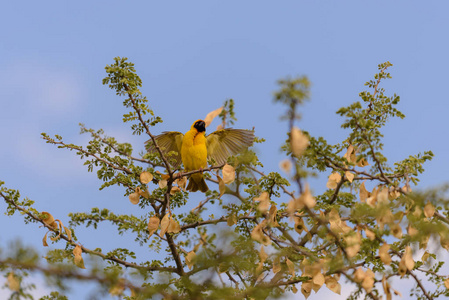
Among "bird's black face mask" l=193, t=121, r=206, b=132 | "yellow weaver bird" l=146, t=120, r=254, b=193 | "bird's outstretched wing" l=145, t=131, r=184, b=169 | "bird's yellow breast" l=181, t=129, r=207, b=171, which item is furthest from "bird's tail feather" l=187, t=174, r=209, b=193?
"bird's black face mask" l=193, t=121, r=206, b=132

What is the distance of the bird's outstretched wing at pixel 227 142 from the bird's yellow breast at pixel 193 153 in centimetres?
21

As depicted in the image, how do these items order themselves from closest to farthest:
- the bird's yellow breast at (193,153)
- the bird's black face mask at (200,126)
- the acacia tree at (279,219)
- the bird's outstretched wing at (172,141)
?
the acacia tree at (279,219) < the bird's yellow breast at (193,153) < the bird's outstretched wing at (172,141) < the bird's black face mask at (200,126)

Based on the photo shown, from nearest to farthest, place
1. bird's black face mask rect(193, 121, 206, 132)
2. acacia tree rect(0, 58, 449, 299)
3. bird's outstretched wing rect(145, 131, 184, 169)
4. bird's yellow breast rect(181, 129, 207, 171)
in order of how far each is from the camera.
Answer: acacia tree rect(0, 58, 449, 299), bird's yellow breast rect(181, 129, 207, 171), bird's outstretched wing rect(145, 131, 184, 169), bird's black face mask rect(193, 121, 206, 132)

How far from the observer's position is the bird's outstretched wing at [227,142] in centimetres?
588

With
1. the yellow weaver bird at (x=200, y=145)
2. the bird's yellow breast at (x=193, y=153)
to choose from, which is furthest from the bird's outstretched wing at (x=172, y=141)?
the bird's yellow breast at (x=193, y=153)

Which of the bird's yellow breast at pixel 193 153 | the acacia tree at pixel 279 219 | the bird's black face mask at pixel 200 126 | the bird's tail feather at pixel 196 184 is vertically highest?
the bird's black face mask at pixel 200 126

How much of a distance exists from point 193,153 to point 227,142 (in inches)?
20.7

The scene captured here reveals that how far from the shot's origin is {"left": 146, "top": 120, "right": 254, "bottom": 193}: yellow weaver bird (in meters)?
5.82

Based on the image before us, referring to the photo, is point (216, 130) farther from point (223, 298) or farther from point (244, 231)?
point (223, 298)

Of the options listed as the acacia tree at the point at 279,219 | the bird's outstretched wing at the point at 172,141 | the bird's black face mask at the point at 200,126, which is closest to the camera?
the acacia tree at the point at 279,219

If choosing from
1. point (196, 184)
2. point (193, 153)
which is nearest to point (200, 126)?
point (193, 153)

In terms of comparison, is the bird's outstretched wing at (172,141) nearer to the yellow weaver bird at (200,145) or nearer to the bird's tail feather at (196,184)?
the yellow weaver bird at (200,145)

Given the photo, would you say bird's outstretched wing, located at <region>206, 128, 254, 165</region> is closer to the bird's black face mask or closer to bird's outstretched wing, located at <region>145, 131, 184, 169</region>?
the bird's black face mask

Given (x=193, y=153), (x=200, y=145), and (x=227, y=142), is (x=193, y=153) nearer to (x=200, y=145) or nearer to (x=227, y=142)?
(x=200, y=145)
